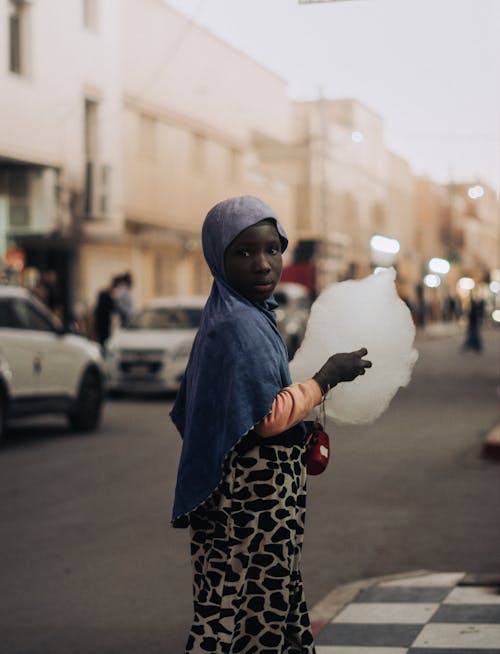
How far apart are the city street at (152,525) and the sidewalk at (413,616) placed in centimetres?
34

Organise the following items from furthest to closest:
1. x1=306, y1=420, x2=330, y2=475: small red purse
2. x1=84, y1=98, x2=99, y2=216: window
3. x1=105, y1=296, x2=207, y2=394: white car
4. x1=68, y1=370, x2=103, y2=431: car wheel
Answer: x1=84, y1=98, x2=99, y2=216: window, x1=105, y1=296, x2=207, y2=394: white car, x1=68, y1=370, x2=103, y2=431: car wheel, x1=306, y1=420, x2=330, y2=475: small red purse

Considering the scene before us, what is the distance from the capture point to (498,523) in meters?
8.02

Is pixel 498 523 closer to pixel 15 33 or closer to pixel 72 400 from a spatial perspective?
pixel 72 400

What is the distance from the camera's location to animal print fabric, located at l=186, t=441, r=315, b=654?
3.42 metres

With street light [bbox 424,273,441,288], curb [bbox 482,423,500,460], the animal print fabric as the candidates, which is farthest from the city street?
street light [bbox 424,273,441,288]

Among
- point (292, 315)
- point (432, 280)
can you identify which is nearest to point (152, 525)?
point (292, 315)

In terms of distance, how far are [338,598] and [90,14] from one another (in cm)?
2706

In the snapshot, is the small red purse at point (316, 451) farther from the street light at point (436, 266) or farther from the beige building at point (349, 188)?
the street light at point (436, 266)

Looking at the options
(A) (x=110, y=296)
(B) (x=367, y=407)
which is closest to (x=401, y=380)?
(B) (x=367, y=407)

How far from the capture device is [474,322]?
106ft

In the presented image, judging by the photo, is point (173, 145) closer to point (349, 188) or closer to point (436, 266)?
point (349, 188)

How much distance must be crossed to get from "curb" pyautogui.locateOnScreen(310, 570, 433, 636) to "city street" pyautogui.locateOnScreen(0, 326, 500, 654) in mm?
158

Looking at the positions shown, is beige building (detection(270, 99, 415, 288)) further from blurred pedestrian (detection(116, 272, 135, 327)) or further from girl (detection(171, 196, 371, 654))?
girl (detection(171, 196, 371, 654))

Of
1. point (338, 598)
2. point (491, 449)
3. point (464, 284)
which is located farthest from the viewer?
point (464, 284)
